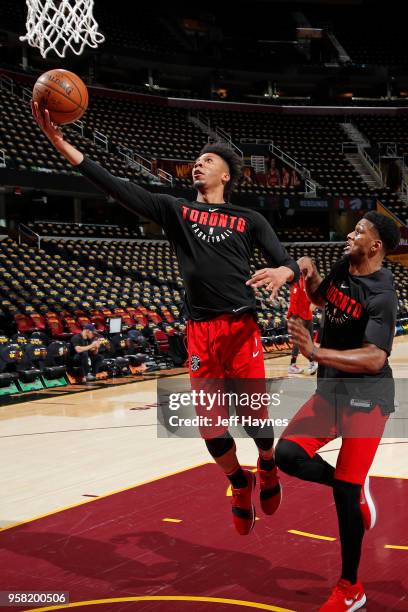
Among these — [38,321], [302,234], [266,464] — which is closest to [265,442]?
[266,464]

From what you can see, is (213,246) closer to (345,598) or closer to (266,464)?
(266,464)

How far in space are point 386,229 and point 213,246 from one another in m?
0.91

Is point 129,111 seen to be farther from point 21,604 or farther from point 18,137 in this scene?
point 21,604

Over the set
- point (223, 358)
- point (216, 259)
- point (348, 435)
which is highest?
point (216, 259)

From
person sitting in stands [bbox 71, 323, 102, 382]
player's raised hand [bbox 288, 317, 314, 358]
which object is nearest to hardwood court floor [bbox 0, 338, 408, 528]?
person sitting in stands [bbox 71, 323, 102, 382]

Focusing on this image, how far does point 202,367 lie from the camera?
3902mm

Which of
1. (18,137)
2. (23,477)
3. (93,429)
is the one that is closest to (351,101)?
(18,137)

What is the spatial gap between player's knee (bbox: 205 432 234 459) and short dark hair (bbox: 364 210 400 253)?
1.39 metres

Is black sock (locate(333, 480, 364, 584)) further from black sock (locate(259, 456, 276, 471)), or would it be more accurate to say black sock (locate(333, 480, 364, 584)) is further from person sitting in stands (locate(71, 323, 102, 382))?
person sitting in stands (locate(71, 323, 102, 382))

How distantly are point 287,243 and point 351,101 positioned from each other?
9.80 metres

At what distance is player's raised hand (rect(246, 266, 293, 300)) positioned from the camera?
3352 mm

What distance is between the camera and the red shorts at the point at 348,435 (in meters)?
3.54

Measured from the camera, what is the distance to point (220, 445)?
4.02 meters

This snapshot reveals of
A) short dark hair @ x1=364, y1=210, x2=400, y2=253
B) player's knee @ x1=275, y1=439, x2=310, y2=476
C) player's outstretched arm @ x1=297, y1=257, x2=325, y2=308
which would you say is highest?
short dark hair @ x1=364, y1=210, x2=400, y2=253
